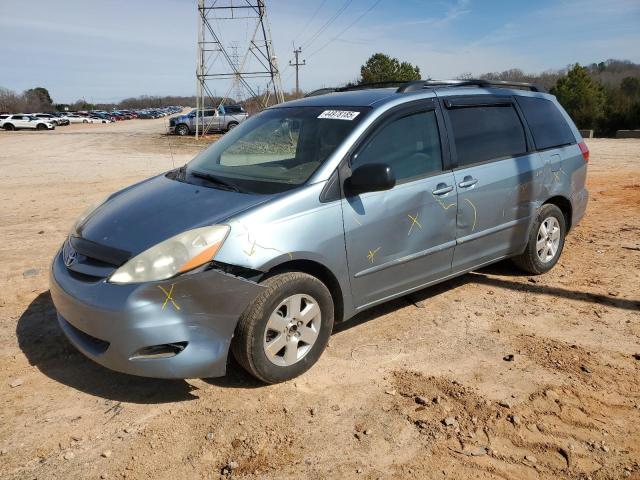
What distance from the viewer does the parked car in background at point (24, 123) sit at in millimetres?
47594

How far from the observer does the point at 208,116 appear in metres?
33.6

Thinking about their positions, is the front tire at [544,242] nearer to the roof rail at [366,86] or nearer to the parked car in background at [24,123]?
the roof rail at [366,86]

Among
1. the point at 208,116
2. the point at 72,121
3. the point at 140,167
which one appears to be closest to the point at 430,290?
the point at 140,167

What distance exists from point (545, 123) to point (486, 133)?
99 cm

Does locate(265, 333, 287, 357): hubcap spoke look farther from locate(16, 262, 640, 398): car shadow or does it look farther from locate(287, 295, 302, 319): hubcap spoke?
locate(16, 262, 640, 398): car shadow

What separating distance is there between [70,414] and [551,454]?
260 centimetres

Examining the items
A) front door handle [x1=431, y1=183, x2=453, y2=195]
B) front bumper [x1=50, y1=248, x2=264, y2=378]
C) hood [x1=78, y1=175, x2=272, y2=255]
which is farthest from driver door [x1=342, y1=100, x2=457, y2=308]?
front bumper [x1=50, y1=248, x2=264, y2=378]

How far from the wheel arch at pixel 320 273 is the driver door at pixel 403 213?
0.12m

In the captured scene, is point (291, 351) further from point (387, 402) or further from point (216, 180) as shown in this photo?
point (216, 180)

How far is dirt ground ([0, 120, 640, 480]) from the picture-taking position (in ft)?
8.59

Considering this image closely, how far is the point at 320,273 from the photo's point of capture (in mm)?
3453

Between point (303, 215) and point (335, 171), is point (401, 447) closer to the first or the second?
point (303, 215)

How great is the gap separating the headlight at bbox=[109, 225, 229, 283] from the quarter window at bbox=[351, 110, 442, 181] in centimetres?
115

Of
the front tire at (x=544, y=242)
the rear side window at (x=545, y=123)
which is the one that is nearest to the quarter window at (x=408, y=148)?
the rear side window at (x=545, y=123)
